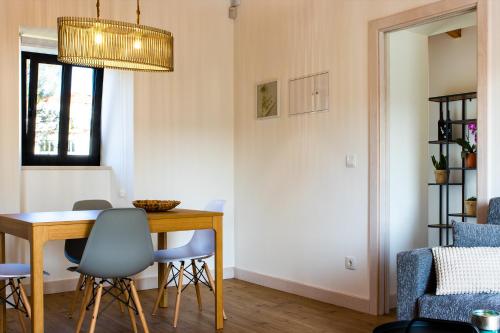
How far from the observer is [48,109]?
17.9 feet

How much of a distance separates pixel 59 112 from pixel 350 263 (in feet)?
10.4

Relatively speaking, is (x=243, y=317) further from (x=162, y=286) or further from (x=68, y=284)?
(x=68, y=284)

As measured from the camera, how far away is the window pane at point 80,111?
18.3 feet

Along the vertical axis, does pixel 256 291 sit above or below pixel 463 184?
below

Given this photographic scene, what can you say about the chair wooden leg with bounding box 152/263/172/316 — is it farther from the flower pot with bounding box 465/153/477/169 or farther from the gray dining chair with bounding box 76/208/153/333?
the flower pot with bounding box 465/153/477/169

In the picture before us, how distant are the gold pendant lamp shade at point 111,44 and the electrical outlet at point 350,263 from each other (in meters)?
2.01

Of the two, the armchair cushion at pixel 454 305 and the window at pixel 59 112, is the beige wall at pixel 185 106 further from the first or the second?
the armchair cushion at pixel 454 305

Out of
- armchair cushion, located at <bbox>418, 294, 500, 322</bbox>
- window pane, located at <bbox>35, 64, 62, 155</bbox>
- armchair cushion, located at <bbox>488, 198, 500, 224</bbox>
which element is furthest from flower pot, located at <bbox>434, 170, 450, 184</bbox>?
window pane, located at <bbox>35, 64, 62, 155</bbox>

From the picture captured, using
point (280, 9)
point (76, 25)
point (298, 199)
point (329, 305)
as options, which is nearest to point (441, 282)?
point (329, 305)

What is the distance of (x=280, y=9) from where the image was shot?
16.7 feet

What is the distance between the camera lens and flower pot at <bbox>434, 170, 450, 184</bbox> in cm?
547

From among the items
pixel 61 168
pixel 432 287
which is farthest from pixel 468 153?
pixel 61 168

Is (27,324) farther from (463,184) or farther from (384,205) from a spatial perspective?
(463,184)

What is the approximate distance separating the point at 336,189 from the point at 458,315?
185cm
